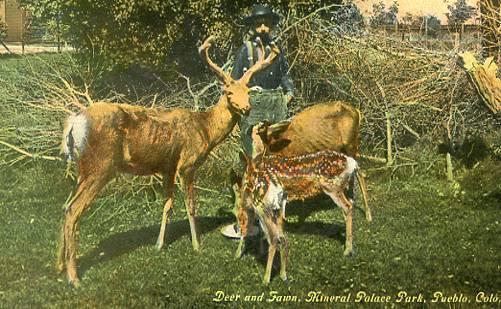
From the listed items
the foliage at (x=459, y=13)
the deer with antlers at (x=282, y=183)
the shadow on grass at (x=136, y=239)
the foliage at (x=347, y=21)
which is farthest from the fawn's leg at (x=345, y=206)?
the foliage at (x=347, y=21)

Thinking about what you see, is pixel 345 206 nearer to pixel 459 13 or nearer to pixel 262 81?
pixel 262 81

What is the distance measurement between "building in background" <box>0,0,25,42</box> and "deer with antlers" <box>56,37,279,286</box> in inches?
68.0

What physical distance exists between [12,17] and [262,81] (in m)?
2.33

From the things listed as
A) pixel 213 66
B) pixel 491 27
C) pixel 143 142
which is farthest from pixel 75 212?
pixel 491 27

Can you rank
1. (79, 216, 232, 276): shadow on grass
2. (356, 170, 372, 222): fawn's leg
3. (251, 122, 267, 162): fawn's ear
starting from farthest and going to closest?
(356, 170, 372, 222): fawn's leg → (79, 216, 232, 276): shadow on grass → (251, 122, 267, 162): fawn's ear

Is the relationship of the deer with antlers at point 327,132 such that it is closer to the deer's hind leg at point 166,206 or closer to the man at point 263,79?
the man at point 263,79

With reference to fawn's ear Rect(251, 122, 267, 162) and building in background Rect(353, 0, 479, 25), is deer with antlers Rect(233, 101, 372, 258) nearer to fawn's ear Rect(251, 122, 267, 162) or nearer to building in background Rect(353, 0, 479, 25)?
fawn's ear Rect(251, 122, 267, 162)

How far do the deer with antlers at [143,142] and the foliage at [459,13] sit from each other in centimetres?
278

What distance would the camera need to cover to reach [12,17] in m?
5.62

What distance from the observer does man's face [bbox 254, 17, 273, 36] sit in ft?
17.5

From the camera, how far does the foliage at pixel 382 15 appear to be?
23.4ft

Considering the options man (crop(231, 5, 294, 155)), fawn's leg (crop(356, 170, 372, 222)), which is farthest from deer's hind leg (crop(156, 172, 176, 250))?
fawn's leg (crop(356, 170, 372, 222))

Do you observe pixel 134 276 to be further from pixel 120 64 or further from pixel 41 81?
pixel 41 81

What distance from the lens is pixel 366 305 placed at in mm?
4191
